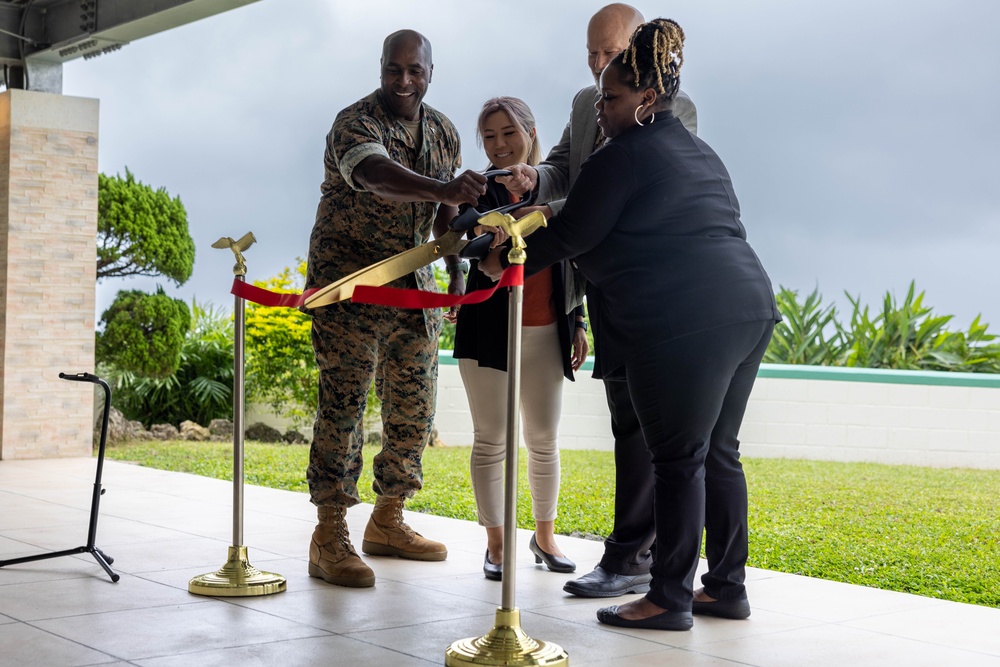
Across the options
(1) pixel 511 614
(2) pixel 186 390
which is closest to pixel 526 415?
(1) pixel 511 614

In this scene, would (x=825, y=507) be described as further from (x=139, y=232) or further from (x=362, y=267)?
(x=139, y=232)

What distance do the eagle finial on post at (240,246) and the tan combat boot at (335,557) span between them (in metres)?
0.79

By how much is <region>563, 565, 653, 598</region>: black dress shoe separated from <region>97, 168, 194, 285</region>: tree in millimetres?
6818

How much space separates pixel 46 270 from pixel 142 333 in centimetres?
176

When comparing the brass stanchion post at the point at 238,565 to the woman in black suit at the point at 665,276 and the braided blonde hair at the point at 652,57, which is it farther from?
the braided blonde hair at the point at 652,57

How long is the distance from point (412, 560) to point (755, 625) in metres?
1.33

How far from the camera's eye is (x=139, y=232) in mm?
9273

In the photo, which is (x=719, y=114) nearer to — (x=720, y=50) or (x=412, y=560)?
(x=720, y=50)

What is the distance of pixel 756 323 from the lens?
298 cm

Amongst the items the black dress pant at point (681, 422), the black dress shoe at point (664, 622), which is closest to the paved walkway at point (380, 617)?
the black dress shoe at point (664, 622)

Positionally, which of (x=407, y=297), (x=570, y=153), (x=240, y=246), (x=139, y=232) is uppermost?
(x=139, y=232)

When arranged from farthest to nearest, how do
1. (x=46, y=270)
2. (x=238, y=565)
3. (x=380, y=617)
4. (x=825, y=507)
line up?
(x=46, y=270) → (x=825, y=507) → (x=238, y=565) → (x=380, y=617)

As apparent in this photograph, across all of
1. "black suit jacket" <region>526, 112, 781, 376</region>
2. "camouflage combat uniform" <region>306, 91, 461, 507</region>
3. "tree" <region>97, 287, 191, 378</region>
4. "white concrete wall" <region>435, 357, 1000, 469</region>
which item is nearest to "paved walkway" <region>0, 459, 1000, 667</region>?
"camouflage combat uniform" <region>306, 91, 461, 507</region>

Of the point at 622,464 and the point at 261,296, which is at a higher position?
the point at 261,296
